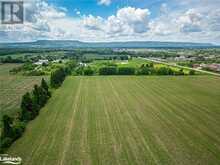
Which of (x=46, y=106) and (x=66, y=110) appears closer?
(x=66, y=110)

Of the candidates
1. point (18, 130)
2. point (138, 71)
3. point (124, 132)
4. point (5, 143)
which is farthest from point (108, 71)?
point (5, 143)

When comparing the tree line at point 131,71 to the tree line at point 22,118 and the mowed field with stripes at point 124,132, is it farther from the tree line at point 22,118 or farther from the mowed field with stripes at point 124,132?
the tree line at point 22,118

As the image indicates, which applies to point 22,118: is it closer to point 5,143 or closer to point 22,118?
point 22,118

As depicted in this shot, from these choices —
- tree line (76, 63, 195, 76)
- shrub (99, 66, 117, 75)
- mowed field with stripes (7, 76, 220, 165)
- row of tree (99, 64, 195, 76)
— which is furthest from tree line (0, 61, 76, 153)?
row of tree (99, 64, 195, 76)

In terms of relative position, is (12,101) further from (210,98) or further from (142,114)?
(210,98)

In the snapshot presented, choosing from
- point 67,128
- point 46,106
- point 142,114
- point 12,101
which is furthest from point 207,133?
point 12,101
